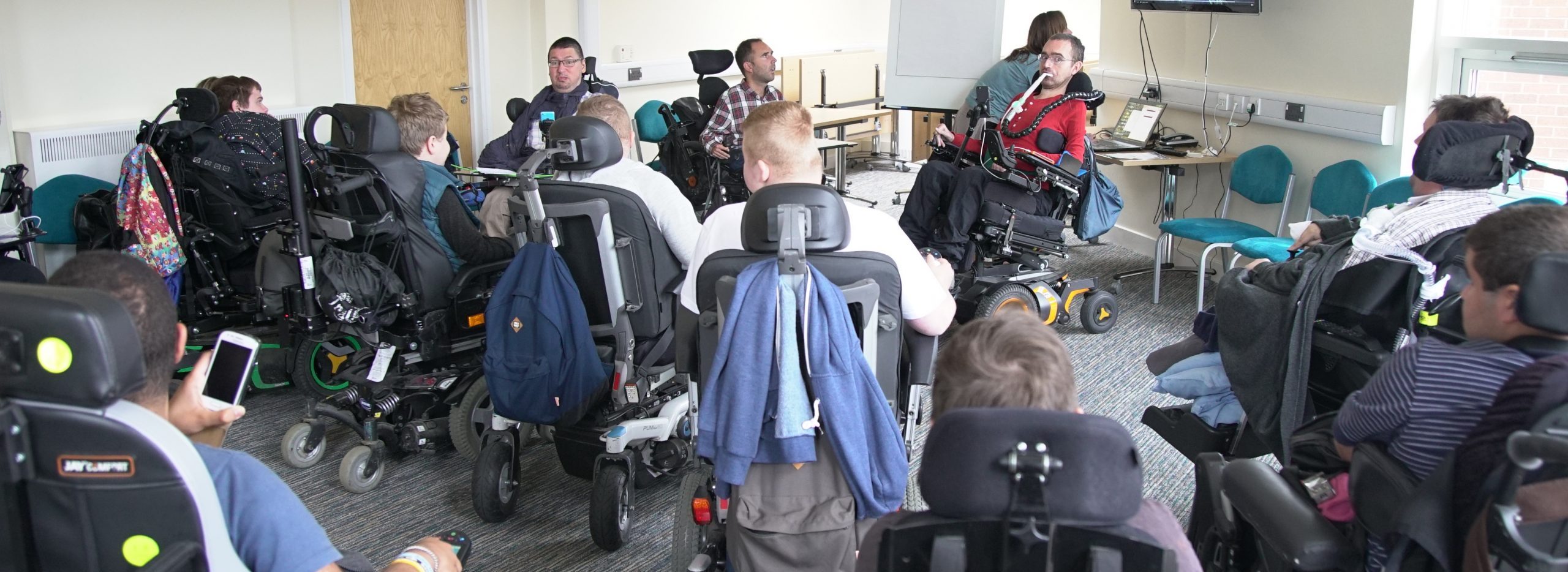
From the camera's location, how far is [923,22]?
5.61 meters

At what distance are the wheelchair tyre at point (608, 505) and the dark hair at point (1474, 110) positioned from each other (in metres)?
2.44

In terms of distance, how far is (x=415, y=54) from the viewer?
23.3ft

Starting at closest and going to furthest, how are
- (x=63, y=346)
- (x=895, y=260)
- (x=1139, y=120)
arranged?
(x=63, y=346), (x=895, y=260), (x=1139, y=120)

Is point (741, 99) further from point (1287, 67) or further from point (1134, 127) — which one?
point (1287, 67)

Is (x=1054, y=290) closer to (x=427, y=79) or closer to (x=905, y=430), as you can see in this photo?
(x=905, y=430)

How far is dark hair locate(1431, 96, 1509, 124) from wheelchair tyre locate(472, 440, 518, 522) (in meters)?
2.74

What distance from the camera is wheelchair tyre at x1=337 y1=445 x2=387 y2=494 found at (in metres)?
3.48

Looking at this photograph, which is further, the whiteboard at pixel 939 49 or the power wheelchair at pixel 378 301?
the whiteboard at pixel 939 49

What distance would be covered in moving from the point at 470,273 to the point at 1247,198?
3.73m

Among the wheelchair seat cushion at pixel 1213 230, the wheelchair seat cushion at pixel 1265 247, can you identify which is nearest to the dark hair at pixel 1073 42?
the wheelchair seat cushion at pixel 1213 230

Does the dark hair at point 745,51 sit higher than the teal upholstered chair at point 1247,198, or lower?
higher

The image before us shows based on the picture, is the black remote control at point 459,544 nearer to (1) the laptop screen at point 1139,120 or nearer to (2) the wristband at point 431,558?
A: (2) the wristband at point 431,558

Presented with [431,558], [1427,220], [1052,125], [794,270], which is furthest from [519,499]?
[1052,125]

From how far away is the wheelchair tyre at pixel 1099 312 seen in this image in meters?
4.98
